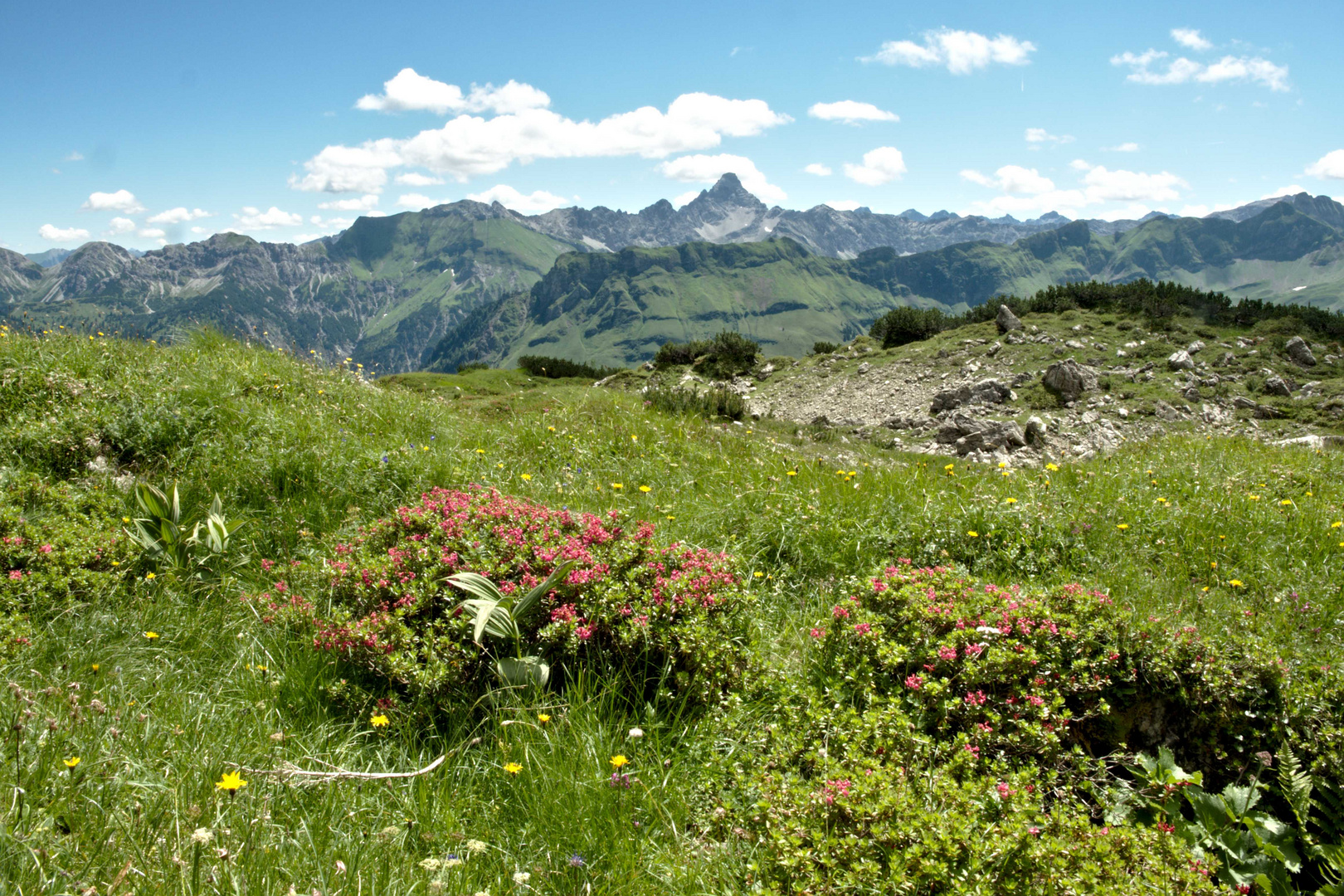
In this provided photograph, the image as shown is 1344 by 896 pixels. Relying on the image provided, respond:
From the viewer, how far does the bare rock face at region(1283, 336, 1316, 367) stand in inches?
627

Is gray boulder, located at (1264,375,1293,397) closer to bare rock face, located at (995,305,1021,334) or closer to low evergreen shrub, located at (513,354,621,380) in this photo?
bare rock face, located at (995,305,1021,334)

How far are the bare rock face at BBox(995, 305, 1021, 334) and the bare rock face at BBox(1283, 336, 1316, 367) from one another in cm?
626

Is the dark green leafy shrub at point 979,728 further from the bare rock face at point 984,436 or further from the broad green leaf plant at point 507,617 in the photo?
the bare rock face at point 984,436

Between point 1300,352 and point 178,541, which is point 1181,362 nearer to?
point 1300,352

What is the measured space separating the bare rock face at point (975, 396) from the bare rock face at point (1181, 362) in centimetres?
394

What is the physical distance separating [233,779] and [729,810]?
1.91m

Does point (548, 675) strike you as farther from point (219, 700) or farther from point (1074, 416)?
point (1074, 416)

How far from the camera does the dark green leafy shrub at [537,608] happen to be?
3.55 m

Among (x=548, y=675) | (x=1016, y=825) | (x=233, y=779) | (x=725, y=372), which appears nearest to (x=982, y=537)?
(x=1016, y=825)

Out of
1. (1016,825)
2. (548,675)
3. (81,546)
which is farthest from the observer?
(81,546)

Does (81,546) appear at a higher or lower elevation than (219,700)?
higher

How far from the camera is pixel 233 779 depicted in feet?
6.86

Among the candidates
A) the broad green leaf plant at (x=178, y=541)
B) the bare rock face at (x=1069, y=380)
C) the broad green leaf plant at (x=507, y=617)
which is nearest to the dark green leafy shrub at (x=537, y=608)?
the broad green leaf plant at (x=507, y=617)

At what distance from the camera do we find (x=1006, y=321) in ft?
69.0
